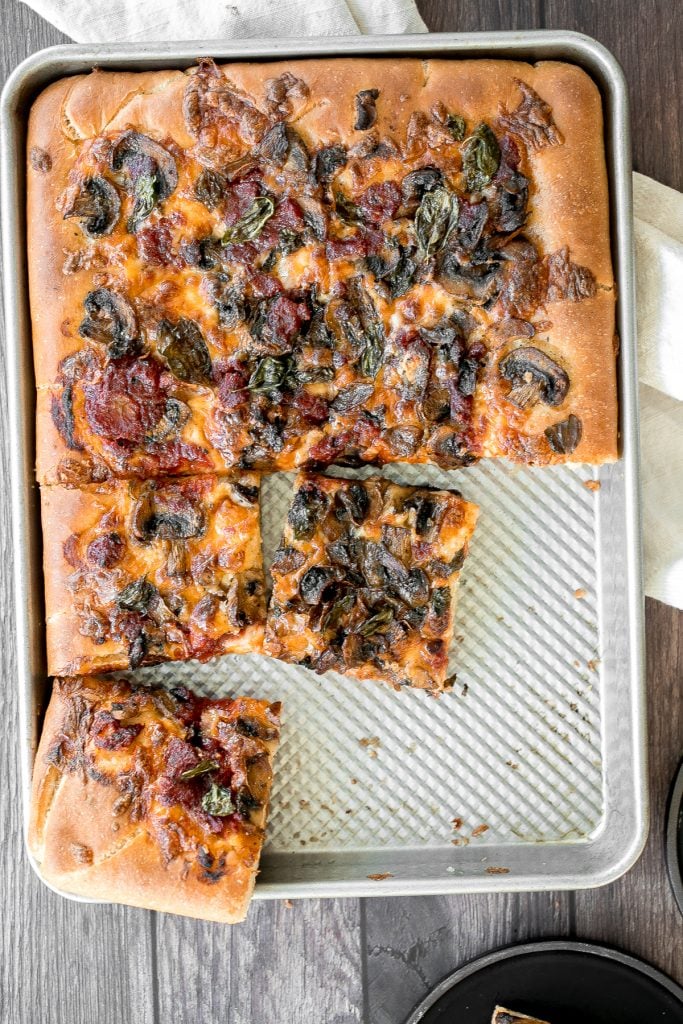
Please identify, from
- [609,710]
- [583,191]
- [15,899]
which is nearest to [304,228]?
[583,191]

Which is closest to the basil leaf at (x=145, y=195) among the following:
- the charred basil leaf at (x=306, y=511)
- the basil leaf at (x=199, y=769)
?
the charred basil leaf at (x=306, y=511)

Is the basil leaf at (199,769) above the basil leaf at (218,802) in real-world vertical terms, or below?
above

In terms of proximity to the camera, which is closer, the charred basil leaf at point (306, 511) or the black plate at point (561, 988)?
the charred basil leaf at point (306, 511)

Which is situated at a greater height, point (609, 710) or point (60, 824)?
point (609, 710)

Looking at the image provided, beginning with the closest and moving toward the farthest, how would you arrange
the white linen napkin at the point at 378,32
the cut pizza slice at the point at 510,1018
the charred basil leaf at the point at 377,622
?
the charred basil leaf at the point at 377,622
the white linen napkin at the point at 378,32
the cut pizza slice at the point at 510,1018

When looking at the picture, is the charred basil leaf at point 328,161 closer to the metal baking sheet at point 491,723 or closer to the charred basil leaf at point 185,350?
the charred basil leaf at point 185,350

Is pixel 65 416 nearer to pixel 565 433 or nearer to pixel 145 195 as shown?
pixel 145 195

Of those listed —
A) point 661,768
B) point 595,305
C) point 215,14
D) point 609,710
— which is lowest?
point 661,768

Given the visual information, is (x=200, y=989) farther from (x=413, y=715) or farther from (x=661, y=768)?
(x=661, y=768)
